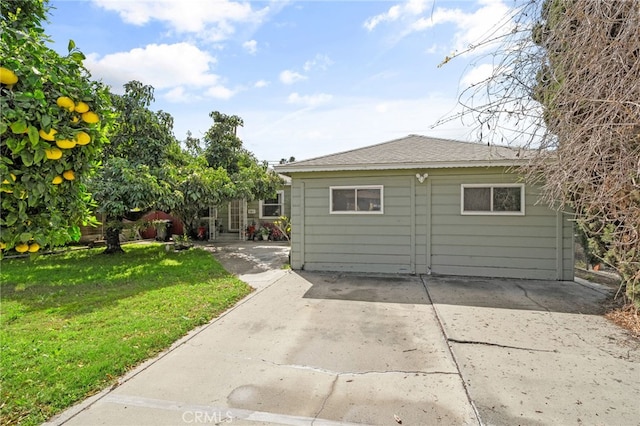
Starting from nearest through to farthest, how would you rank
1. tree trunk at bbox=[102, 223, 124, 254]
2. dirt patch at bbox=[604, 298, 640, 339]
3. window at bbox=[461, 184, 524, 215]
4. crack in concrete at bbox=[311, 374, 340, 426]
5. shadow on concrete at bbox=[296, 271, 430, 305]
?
crack in concrete at bbox=[311, 374, 340, 426]
dirt patch at bbox=[604, 298, 640, 339]
shadow on concrete at bbox=[296, 271, 430, 305]
window at bbox=[461, 184, 524, 215]
tree trunk at bbox=[102, 223, 124, 254]

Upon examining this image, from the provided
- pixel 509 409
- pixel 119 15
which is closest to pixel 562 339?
pixel 509 409

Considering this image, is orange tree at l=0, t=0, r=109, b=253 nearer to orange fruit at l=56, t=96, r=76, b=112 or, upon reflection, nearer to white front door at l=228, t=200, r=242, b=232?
orange fruit at l=56, t=96, r=76, b=112

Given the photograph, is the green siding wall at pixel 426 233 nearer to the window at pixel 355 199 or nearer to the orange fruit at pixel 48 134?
the window at pixel 355 199

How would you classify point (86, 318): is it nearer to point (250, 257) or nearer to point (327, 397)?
point (327, 397)

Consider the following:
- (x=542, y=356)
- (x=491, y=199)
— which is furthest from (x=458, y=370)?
(x=491, y=199)

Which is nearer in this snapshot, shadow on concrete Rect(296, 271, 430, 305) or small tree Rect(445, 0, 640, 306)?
small tree Rect(445, 0, 640, 306)

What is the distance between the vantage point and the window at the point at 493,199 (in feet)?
23.4

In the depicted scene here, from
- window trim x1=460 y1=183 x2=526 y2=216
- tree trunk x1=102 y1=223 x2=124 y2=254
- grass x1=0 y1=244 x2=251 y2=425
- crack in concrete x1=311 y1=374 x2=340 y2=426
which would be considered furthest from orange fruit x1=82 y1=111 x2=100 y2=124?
tree trunk x1=102 y1=223 x2=124 y2=254

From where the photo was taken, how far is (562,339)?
3.92 m

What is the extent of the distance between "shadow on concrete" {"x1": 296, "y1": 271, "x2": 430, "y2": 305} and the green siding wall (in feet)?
1.73

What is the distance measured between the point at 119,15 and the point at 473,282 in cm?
762

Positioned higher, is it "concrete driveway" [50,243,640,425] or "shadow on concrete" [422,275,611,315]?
"shadow on concrete" [422,275,611,315]

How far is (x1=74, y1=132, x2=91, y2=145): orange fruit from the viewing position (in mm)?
1586

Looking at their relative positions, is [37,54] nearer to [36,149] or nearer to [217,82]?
[36,149]
